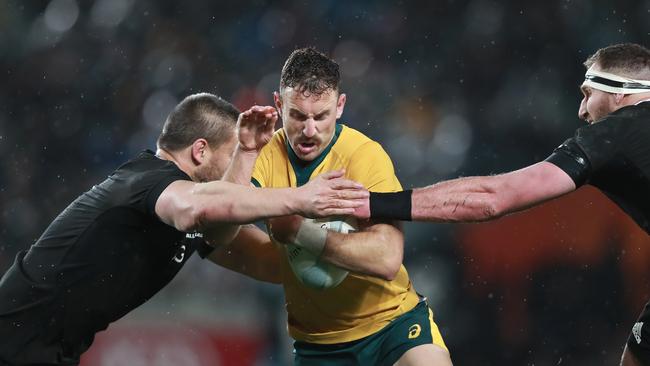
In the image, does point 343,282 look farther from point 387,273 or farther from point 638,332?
point 638,332

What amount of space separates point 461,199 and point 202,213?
1267 mm

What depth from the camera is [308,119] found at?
4.19 metres

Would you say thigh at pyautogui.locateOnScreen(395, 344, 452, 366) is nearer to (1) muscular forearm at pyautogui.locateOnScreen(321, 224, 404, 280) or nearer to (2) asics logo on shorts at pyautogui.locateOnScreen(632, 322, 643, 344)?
(1) muscular forearm at pyautogui.locateOnScreen(321, 224, 404, 280)

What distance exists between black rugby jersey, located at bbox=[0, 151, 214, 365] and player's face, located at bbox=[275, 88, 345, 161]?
579 mm

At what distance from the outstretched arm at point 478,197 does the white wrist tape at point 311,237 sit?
0.25 meters

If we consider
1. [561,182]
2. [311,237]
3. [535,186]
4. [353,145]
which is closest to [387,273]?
[311,237]

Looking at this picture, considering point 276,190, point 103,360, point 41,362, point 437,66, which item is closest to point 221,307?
point 103,360

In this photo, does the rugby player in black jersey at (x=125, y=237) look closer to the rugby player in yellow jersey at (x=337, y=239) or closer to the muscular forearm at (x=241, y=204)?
the muscular forearm at (x=241, y=204)

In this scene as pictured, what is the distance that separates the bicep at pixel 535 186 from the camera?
13.4 feet

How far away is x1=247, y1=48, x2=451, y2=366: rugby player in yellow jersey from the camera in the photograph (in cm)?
409

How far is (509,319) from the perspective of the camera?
25.3ft

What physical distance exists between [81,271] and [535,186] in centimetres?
220

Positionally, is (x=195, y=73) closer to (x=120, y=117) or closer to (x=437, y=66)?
(x=120, y=117)

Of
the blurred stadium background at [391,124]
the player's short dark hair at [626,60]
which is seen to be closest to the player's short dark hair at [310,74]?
the player's short dark hair at [626,60]
